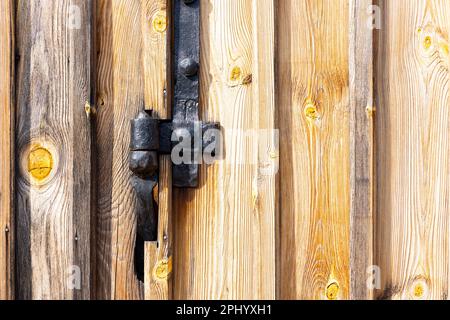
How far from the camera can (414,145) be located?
0.92 m

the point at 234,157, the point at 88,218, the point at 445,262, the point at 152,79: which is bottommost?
the point at 445,262

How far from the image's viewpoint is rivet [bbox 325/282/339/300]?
3.03ft

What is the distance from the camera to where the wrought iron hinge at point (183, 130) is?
89 centimetres

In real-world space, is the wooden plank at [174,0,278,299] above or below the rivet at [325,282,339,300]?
above

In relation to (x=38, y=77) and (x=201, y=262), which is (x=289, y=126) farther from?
(x=38, y=77)

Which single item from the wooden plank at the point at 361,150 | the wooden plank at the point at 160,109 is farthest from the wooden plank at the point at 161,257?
the wooden plank at the point at 361,150

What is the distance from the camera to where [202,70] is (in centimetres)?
92

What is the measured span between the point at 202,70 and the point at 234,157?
201 mm

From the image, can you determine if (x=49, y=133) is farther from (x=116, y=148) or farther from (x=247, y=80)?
(x=247, y=80)

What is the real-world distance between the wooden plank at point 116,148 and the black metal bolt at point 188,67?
0.30 feet

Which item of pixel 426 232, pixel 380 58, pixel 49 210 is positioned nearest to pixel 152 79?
pixel 49 210

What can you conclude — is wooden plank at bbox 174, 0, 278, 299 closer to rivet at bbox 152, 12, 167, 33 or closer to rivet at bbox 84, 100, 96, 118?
rivet at bbox 152, 12, 167, 33

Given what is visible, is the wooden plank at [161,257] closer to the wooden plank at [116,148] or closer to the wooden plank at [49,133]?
the wooden plank at [116,148]

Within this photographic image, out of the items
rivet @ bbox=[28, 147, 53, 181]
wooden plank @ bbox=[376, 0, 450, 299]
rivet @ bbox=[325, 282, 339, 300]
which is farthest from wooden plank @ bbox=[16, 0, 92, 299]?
wooden plank @ bbox=[376, 0, 450, 299]
